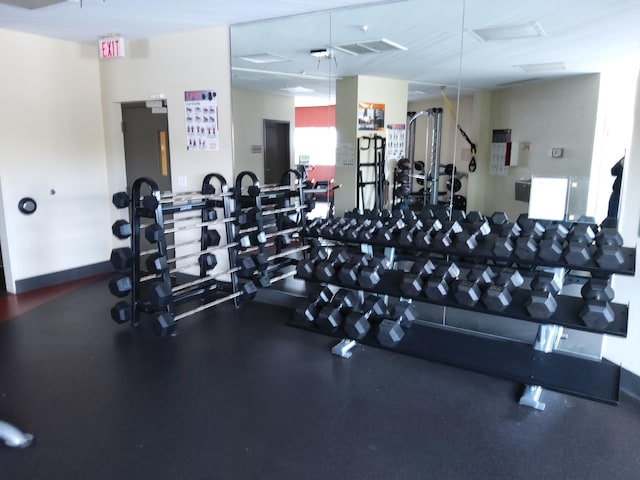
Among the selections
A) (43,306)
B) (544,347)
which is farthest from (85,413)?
(544,347)

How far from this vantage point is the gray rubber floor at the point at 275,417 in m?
1.75

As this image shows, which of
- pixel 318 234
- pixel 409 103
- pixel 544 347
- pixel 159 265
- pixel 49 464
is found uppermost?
pixel 409 103

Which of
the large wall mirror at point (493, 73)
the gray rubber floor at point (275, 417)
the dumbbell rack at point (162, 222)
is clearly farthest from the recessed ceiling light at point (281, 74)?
the gray rubber floor at point (275, 417)

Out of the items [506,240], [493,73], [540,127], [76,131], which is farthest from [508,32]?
[76,131]

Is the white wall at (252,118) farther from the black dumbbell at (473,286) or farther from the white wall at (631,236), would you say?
the white wall at (631,236)

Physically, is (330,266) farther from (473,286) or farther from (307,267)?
(473,286)

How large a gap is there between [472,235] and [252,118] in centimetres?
206

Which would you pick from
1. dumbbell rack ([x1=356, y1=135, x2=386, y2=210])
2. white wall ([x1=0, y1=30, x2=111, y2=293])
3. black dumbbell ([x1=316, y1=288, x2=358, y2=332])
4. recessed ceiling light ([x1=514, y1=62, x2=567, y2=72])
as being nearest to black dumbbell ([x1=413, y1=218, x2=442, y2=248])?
black dumbbell ([x1=316, y1=288, x2=358, y2=332])

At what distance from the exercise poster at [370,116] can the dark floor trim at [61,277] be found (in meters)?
2.88

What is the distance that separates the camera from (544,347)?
7.61 ft

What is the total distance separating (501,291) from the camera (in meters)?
2.09

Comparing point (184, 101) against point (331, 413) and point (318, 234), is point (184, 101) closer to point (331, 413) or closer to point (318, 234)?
point (318, 234)

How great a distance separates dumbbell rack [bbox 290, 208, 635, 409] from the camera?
1973mm

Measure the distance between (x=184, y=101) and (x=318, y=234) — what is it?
1.79 metres
